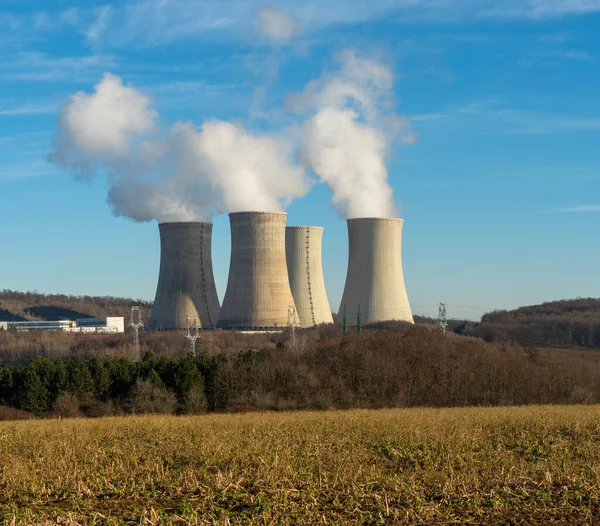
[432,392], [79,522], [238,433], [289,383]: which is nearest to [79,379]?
[289,383]

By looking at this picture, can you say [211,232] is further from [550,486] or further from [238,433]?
[550,486]

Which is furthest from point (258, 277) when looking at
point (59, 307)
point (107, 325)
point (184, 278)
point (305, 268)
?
point (59, 307)

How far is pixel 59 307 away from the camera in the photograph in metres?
79.4

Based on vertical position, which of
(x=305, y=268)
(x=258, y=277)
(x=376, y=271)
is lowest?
(x=258, y=277)

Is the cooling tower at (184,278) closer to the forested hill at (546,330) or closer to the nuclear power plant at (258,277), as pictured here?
the nuclear power plant at (258,277)

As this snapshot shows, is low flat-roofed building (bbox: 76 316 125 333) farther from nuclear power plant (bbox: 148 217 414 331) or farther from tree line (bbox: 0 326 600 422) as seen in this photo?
tree line (bbox: 0 326 600 422)

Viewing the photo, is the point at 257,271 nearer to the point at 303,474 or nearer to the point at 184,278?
the point at 184,278

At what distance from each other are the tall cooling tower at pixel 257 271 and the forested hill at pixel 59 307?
38.7 m

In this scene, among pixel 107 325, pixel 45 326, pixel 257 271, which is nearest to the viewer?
pixel 257 271

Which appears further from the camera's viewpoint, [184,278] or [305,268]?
[305,268]

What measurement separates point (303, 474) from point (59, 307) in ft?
245

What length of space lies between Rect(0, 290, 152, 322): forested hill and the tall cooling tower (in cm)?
3865

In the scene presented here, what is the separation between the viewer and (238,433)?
11000 millimetres

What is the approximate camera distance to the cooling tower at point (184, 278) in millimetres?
30281
